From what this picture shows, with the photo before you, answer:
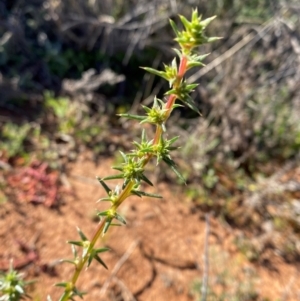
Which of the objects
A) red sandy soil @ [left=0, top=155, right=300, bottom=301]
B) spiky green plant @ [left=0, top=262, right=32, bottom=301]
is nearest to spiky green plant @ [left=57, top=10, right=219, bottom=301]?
spiky green plant @ [left=0, top=262, right=32, bottom=301]

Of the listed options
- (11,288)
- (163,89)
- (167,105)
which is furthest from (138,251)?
(167,105)

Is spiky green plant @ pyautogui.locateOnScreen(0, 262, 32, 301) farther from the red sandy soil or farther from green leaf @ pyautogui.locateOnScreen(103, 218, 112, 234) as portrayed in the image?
the red sandy soil

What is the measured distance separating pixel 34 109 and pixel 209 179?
1.46 metres

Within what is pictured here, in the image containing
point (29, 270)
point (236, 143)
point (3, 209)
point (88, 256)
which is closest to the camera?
point (88, 256)

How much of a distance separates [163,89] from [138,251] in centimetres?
149

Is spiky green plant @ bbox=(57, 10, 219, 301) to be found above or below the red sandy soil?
above

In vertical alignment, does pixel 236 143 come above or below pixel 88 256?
A: below

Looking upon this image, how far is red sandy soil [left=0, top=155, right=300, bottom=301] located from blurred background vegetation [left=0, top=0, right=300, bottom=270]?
14cm

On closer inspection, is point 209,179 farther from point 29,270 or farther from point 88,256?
point 88,256

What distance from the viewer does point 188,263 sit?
269 cm

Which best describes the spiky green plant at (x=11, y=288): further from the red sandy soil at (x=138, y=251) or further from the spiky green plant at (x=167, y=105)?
the red sandy soil at (x=138, y=251)

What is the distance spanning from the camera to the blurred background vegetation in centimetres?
304

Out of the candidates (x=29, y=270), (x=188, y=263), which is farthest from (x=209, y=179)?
(x=29, y=270)

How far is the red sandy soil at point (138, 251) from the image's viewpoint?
2434mm
